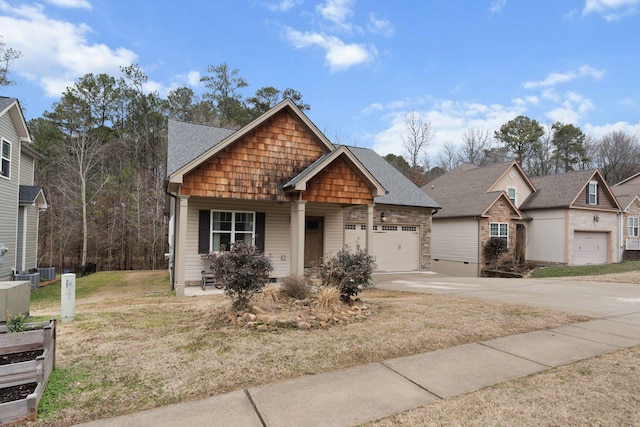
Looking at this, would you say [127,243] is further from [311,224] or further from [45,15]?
[311,224]

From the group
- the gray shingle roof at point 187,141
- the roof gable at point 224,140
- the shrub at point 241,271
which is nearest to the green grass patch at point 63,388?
the shrub at point 241,271

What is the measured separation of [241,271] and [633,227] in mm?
29640

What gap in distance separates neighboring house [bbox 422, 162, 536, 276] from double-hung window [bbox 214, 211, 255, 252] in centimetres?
1326

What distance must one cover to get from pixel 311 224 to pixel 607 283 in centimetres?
1067

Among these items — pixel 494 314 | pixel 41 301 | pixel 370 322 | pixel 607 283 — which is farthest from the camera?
pixel 607 283

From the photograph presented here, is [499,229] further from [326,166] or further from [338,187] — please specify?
[326,166]

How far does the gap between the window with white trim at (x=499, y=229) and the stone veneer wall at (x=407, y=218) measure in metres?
5.46

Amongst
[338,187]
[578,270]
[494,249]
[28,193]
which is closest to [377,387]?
[338,187]

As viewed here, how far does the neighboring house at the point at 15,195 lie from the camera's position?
12891 mm

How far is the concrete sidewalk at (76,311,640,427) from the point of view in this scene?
3.07 m

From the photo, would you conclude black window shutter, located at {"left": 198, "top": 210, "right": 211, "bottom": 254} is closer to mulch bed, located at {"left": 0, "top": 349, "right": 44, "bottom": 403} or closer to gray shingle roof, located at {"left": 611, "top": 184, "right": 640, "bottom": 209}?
mulch bed, located at {"left": 0, "top": 349, "right": 44, "bottom": 403}

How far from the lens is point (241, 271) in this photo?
6.05 meters

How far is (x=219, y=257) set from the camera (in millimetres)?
6309

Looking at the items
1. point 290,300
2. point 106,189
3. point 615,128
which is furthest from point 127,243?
point 615,128
